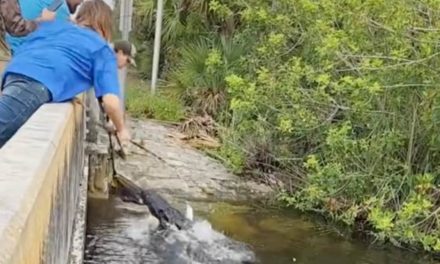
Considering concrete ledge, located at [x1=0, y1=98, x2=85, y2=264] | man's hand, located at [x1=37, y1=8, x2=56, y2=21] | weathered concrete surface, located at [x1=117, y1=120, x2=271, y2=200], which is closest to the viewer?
concrete ledge, located at [x1=0, y1=98, x2=85, y2=264]

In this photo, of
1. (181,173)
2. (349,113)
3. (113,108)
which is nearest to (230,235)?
(181,173)

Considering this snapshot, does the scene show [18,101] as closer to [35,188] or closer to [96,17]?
[96,17]

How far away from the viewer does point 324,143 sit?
1084 centimetres

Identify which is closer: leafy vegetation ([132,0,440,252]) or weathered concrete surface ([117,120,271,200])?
leafy vegetation ([132,0,440,252])

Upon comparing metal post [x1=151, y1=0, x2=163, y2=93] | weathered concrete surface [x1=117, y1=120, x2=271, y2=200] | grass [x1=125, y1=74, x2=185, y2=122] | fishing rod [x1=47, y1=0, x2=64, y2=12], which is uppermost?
fishing rod [x1=47, y1=0, x2=64, y2=12]

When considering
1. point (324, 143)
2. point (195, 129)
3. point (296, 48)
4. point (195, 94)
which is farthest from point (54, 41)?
point (195, 94)

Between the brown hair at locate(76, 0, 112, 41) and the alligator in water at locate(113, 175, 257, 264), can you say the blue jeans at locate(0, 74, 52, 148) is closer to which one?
the brown hair at locate(76, 0, 112, 41)

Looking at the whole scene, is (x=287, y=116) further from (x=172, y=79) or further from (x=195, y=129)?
(x=172, y=79)

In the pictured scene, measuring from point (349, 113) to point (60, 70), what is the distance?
672 centimetres

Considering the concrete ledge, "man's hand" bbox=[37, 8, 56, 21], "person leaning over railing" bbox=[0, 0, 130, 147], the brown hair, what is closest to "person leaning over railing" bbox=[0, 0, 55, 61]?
"man's hand" bbox=[37, 8, 56, 21]

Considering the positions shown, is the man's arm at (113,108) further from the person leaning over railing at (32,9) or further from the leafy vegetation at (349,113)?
the leafy vegetation at (349,113)

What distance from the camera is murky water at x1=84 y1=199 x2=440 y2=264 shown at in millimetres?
8180

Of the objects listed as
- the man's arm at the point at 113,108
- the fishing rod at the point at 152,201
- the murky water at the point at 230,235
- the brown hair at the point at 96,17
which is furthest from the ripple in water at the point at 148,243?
the brown hair at the point at 96,17

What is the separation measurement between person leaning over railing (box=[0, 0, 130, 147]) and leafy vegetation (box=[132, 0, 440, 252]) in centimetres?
513
